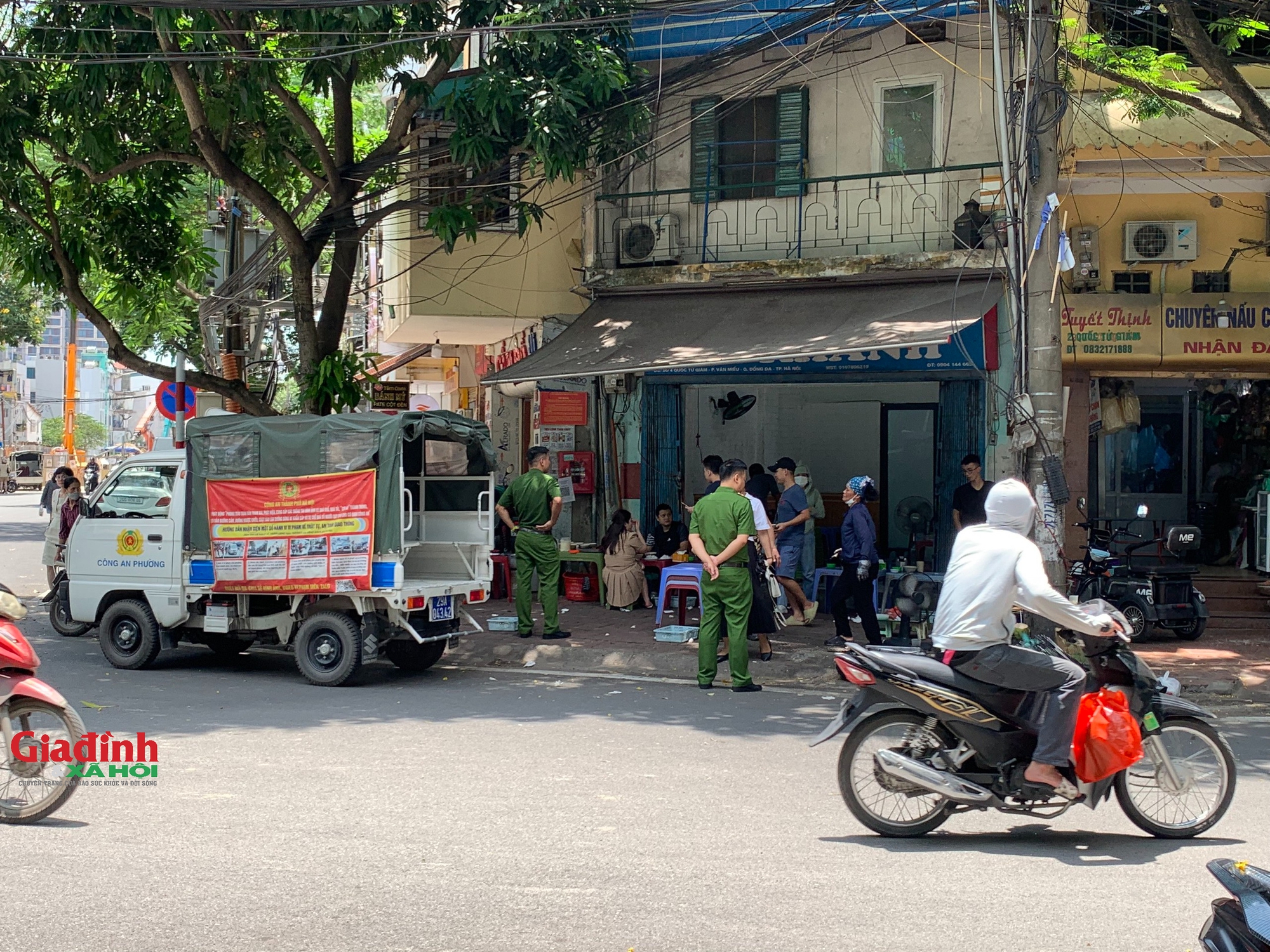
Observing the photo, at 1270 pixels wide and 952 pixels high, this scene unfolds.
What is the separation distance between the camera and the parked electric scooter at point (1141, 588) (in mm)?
11750

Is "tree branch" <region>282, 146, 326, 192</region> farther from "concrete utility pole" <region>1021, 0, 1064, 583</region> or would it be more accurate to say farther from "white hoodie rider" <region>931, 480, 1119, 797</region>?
"white hoodie rider" <region>931, 480, 1119, 797</region>

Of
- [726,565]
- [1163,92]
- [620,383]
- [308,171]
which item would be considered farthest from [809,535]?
[308,171]

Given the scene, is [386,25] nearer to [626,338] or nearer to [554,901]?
[626,338]

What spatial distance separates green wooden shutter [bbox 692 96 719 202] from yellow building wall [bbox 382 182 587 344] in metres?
1.66

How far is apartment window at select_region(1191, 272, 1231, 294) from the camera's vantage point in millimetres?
13664

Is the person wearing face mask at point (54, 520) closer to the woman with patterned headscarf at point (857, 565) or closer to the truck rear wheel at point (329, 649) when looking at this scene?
the truck rear wheel at point (329, 649)

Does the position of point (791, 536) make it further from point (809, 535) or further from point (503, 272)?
point (503, 272)

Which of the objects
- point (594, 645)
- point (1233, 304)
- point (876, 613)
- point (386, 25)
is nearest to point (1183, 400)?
point (1233, 304)

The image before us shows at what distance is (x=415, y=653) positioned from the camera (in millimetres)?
10938

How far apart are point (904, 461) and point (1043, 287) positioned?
637 cm

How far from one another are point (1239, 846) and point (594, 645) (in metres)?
6.96

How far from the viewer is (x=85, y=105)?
12602 millimetres

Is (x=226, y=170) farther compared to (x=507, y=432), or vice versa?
(x=507, y=432)

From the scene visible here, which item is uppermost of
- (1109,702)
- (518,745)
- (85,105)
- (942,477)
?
(85,105)
